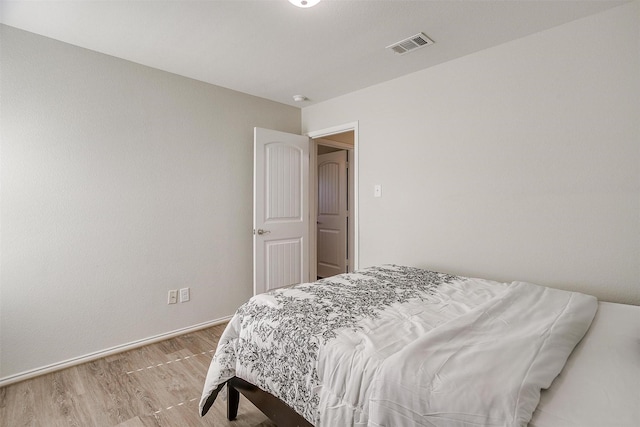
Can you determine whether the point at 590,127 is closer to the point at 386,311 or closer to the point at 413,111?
the point at 413,111

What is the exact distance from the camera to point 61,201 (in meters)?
2.32

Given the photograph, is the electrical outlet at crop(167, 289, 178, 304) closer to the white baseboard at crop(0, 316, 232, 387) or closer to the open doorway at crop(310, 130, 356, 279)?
the white baseboard at crop(0, 316, 232, 387)

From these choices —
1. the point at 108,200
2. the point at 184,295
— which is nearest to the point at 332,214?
the point at 184,295

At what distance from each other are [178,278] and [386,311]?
85.1 inches

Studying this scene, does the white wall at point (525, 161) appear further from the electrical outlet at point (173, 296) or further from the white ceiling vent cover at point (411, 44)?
the electrical outlet at point (173, 296)

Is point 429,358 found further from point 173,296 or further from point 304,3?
point 173,296

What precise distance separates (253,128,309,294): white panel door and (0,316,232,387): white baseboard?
710 mm

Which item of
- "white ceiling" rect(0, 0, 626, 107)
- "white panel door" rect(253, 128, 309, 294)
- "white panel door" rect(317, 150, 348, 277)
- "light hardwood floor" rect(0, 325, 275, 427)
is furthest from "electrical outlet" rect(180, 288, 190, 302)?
"white panel door" rect(317, 150, 348, 277)

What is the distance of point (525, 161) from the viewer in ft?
7.30

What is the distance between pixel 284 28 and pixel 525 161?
1900 mm

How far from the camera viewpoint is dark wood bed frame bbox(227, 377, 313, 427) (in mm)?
1357

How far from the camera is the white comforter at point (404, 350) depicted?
35.6 inches

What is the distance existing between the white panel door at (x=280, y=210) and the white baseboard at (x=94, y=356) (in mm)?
710

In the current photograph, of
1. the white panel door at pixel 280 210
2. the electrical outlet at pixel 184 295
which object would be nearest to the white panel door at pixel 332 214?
the white panel door at pixel 280 210
